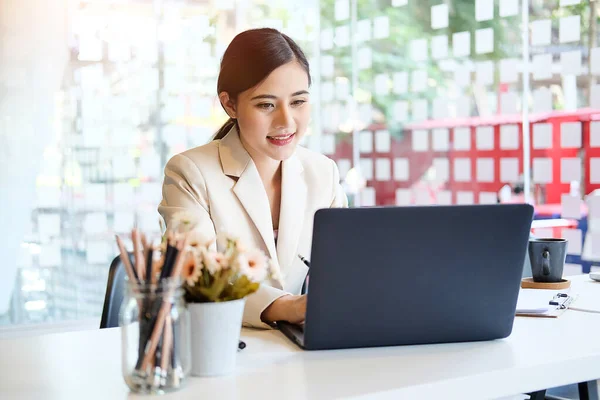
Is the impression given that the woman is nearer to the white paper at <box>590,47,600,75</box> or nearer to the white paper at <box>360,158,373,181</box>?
the white paper at <box>590,47,600,75</box>

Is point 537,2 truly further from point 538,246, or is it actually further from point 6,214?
point 6,214

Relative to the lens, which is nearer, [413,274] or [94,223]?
[413,274]

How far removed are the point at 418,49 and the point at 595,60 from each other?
1509mm

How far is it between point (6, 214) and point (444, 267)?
11.7ft

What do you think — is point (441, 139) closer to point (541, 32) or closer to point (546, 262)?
point (541, 32)

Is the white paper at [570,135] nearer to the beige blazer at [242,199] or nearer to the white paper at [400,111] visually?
the white paper at [400,111]

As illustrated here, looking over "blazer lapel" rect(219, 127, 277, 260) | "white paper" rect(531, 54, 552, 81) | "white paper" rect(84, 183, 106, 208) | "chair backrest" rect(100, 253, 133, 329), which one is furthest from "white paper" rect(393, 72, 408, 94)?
"chair backrest" rect(100, 253, 133, 329)

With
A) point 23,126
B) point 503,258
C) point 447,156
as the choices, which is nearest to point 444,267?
point 503,258

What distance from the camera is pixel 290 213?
221 cm

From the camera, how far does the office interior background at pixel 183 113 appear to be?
441 centimetres

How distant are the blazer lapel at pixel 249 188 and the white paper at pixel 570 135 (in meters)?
2.75

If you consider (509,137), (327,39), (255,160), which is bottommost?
(255,160)

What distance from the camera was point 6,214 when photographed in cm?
444

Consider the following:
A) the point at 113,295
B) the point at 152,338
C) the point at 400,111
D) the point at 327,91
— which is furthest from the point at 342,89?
the point at 152,338
